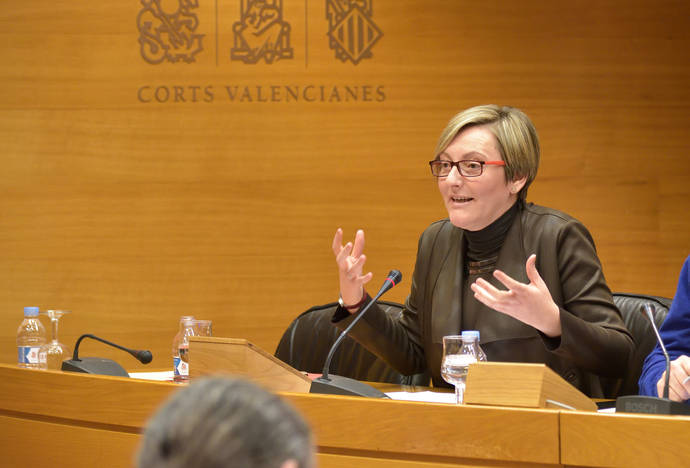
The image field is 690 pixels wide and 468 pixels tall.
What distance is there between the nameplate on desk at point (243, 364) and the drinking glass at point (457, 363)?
0.34 m

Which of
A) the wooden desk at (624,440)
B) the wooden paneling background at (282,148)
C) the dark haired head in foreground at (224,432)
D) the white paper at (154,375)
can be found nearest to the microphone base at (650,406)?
the wooden desk at (624,440)

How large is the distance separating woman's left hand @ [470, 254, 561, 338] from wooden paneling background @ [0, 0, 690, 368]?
2.32 metres

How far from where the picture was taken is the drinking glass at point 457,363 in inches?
75.5

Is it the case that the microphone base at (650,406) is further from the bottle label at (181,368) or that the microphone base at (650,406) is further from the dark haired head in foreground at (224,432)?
the bottle label at (181,368)

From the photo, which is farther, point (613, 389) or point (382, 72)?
point (382, 72)

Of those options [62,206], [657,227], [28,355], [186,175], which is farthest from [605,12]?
[28,355]

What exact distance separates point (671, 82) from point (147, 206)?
292 cm

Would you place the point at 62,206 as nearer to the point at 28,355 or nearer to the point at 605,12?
the point at 28,355

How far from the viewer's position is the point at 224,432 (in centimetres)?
52

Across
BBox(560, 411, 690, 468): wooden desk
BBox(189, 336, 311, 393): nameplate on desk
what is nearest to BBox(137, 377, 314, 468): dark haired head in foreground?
BBox(560, 411, 690, 468): wooden desk

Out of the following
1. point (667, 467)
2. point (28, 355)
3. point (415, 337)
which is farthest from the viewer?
point (415, 337)

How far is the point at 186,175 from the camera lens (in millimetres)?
4352

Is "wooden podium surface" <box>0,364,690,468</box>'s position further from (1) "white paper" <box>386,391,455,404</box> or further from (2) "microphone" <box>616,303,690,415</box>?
(1) "white paper" <box>386,391,455,404</box>

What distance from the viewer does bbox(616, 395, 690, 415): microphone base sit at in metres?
1.44
